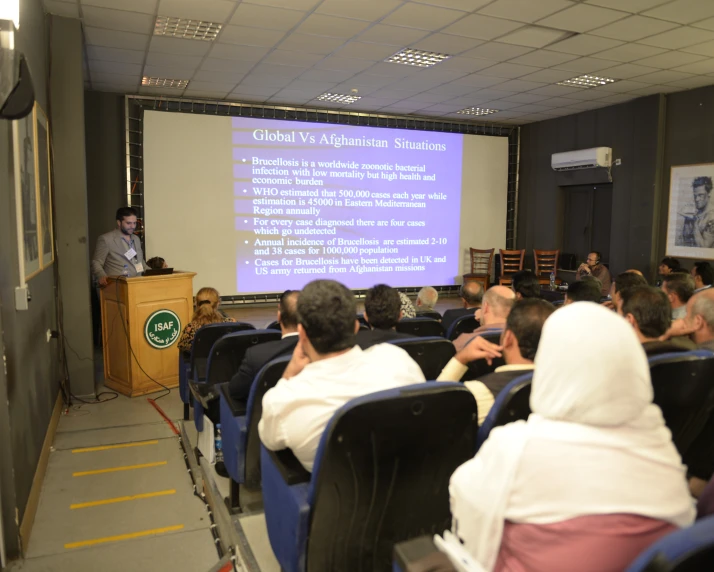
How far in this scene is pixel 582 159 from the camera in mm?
8266

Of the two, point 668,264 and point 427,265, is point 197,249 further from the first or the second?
point 668,264

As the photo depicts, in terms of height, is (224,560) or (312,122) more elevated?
(312,122)

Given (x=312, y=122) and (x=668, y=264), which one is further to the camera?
(x=312, y=122)

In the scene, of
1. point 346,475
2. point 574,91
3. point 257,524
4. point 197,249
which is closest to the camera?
point 346,475

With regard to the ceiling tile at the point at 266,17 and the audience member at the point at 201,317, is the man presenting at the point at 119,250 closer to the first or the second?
the audience member at the point at 201,317

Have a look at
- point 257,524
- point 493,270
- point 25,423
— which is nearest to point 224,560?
point 257,524

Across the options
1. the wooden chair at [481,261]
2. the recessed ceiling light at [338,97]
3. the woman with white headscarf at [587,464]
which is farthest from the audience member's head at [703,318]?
the wooden chair at [481,261]

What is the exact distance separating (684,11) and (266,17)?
11.7 ft

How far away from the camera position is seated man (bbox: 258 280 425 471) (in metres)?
1.55

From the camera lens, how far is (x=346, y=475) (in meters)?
1.44

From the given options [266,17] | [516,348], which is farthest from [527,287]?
[266,17]

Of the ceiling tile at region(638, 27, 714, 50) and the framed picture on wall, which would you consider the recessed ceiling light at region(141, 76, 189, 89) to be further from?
the framed picture on wall

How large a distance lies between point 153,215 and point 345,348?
6.56 meters

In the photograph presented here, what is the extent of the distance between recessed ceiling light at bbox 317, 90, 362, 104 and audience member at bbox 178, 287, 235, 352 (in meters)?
4.58
